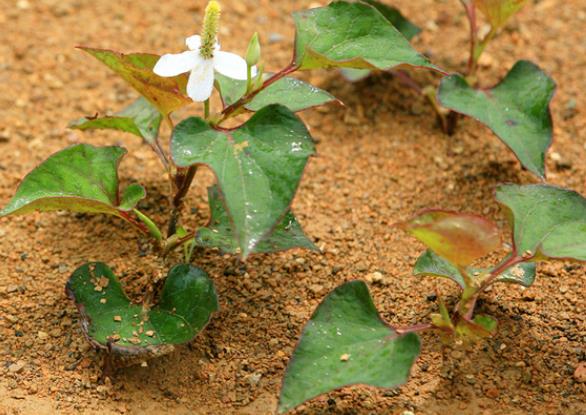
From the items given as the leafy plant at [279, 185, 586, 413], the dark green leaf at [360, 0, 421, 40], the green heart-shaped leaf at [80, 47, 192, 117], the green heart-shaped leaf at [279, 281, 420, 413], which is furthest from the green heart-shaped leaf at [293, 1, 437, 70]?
the dark green leaf at [360, 0, 421, 40]

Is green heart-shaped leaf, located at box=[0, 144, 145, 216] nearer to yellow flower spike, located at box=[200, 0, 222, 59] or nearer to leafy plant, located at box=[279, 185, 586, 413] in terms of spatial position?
yellow flower spike, located at box=[200, 0, 222, 59]

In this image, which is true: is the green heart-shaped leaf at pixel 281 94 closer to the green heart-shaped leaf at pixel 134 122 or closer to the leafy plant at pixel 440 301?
the green heart-shaped leaf at pixel 134 122

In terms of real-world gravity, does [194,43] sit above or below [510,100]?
above

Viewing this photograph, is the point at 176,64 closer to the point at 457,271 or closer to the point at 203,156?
the point at 203,156

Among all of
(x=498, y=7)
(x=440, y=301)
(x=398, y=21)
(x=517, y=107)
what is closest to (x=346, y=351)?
(x=440, y=301)

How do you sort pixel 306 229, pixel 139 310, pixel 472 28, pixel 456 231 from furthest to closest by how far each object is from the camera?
1. pixel 472 28
2. pixel 306 229
3. pixel 139 310
4. pixel 456 231

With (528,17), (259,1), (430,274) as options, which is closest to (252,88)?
(430,274)
